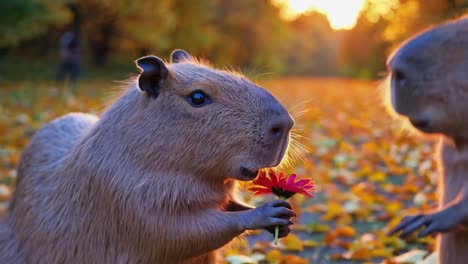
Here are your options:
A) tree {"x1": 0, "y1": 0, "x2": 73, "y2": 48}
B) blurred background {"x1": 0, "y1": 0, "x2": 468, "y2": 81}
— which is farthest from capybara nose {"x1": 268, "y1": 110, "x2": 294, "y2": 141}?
tree {"x1": 0, "y1": 0, "x2": 73, "y2": 48}

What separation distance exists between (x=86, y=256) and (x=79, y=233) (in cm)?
9

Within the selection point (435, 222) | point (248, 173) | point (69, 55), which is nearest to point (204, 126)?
point (248, 173)

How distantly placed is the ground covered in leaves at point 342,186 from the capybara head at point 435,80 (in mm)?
415

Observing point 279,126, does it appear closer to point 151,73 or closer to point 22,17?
point 151,73

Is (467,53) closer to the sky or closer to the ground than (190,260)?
closer to the sky

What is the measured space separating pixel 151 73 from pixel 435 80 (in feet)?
3.52

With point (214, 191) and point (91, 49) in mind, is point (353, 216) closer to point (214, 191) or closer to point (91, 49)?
point (214, 191)

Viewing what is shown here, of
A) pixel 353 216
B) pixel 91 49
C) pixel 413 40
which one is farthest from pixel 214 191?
pixel 91 49

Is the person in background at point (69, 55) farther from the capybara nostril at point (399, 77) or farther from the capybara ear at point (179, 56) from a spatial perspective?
the capybara nostril at point (399, 77)

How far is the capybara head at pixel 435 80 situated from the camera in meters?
2.11

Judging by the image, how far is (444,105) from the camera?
212 cm

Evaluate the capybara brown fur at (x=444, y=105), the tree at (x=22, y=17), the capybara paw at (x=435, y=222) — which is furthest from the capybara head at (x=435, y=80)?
the tree at (x=22, y=17)

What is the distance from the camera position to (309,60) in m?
→ 56.3

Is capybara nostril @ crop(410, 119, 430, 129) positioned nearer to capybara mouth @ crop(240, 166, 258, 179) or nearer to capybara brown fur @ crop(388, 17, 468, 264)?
capybara brown fur @ crop(388, 17, 468, 264)
